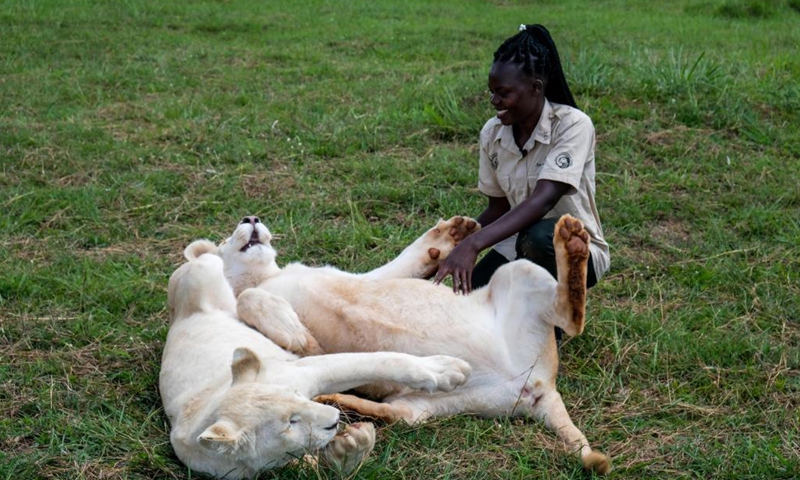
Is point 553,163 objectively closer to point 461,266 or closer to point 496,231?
point 496,231

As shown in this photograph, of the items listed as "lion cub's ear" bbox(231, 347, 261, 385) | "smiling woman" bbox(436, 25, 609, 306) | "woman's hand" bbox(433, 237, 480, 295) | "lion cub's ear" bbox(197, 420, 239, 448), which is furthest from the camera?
"smiling woman" bbox(436, 25, 609, 306)

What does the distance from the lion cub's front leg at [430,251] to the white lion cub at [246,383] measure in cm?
74

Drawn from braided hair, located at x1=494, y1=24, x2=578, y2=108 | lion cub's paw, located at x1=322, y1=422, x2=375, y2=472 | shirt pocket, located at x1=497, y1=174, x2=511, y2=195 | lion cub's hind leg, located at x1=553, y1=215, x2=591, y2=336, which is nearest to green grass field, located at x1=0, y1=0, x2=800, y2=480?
lion cub's paw, located at x1=322, y1=422, x2=375, y2=472

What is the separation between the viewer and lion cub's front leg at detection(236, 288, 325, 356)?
4137 millimetres

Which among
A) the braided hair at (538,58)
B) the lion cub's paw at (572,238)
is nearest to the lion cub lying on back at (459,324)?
the lion cub's paw at (572,238)

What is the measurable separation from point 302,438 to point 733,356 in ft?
7.27

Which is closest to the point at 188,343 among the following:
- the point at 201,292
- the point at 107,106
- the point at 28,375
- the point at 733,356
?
the point at 201,292

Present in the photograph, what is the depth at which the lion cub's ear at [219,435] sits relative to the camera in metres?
3.13

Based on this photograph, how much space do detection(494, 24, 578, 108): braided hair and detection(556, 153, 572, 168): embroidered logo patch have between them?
39 cm

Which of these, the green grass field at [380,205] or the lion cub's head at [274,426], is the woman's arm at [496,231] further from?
the lion cub's head at [274,426]

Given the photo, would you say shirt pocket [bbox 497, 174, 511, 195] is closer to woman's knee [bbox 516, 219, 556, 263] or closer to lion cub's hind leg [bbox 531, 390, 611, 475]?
woman's knee [bbox 516, 219, 556, 263]

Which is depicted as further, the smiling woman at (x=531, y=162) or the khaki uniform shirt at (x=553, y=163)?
the khaki uniform shirt at (x=553, y=163)

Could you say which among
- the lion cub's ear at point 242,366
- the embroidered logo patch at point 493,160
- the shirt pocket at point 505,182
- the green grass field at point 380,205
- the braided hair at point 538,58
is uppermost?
the braided hair at point 538,58

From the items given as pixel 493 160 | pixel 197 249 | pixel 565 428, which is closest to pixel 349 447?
pixel 565 428
